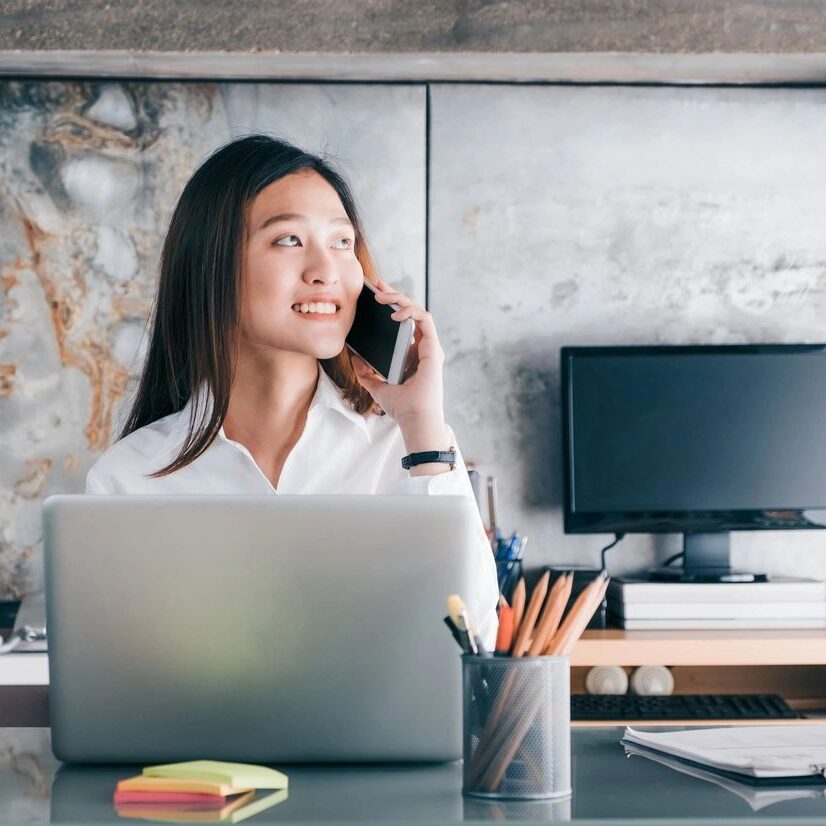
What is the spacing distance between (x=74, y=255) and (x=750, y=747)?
8.18 feet

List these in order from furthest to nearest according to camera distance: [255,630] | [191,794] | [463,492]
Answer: [463,492] < [255,630] < [191,794]

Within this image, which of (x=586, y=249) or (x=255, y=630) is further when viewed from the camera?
(x=586, y=249)

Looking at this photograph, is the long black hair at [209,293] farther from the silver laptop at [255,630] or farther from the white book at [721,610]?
the white book at [721,610]

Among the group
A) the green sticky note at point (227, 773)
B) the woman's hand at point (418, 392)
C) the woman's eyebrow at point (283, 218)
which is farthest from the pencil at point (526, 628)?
the woman's eyebrow at point (283, 218)

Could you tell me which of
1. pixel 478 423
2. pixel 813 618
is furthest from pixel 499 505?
pixel 813 618

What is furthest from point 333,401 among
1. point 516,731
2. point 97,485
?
point 516,731

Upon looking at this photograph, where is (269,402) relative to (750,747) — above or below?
above

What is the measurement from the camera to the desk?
885 millimetres

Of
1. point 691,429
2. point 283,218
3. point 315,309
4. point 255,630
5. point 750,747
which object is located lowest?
point 750,747

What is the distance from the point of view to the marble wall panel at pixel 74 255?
3146 millimetres

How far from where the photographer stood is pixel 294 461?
185 centimetres

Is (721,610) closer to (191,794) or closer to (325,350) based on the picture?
(325,350)

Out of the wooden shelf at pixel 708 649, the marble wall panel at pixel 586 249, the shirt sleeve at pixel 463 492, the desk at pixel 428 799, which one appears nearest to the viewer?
the desk at pixel 428 799

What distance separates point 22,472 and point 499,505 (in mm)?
1292
